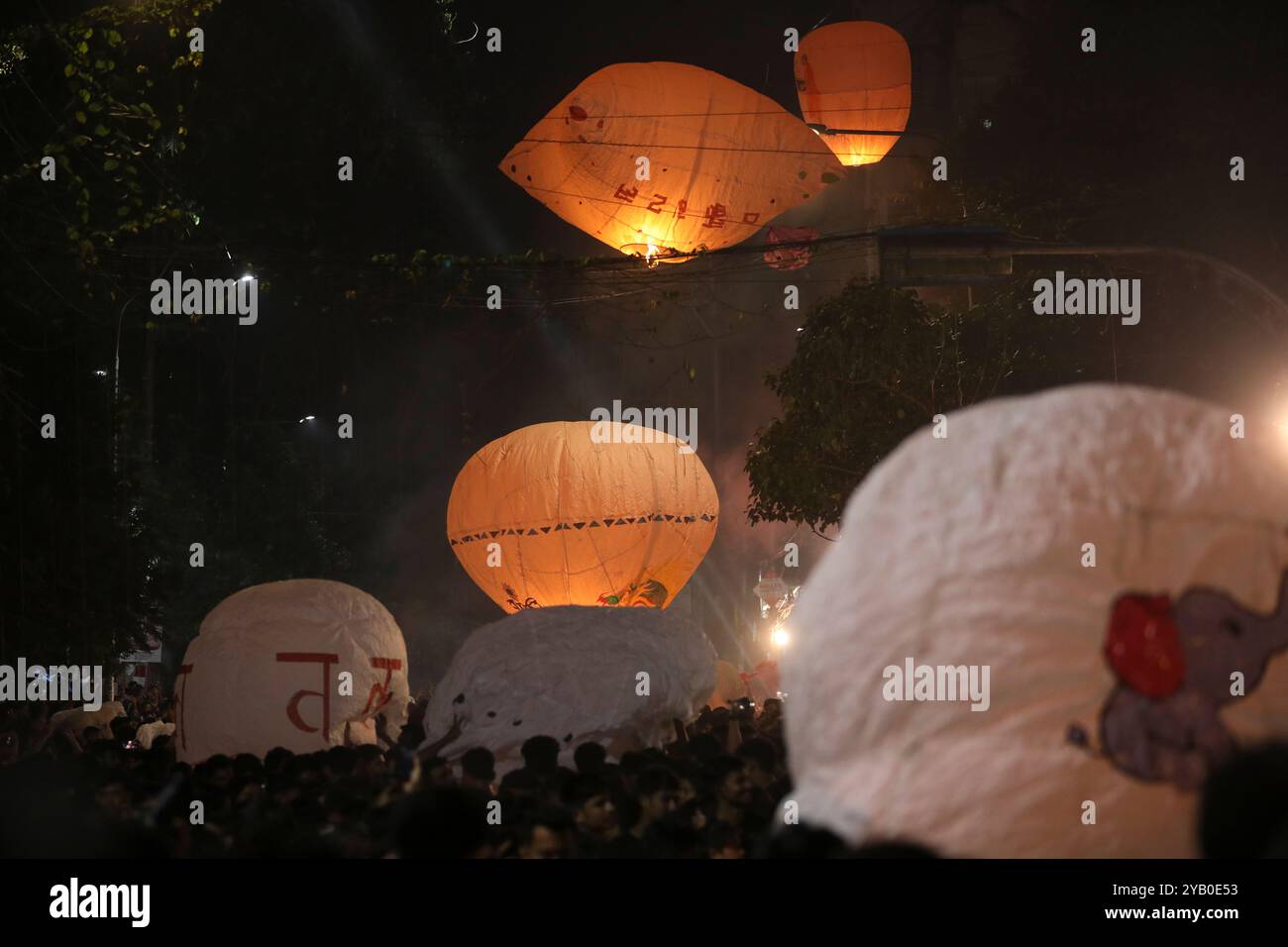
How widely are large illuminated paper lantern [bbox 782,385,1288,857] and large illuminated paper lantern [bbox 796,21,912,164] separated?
12.5 m

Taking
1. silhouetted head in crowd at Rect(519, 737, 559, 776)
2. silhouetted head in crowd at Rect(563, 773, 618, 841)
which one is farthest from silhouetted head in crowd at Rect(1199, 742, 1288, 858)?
silhouetted head in crowd at Rect(519, 737, 559, 776)

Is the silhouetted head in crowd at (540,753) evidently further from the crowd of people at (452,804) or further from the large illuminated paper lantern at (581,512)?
the large illuminated paper lantern at (581,512)

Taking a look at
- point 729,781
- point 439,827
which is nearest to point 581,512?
point 729,781

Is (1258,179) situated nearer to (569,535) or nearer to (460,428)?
(569,535)

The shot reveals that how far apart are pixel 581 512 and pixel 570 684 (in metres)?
5.67

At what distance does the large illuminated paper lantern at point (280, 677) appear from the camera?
32.3ft

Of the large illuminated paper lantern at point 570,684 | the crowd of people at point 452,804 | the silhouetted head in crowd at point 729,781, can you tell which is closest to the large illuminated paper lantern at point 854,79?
the large illuminated paper lantern at point 570,684

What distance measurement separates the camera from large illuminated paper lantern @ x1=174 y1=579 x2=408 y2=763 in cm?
984

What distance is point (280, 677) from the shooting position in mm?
9906

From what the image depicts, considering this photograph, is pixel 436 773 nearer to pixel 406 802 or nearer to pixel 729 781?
pixel 729 781

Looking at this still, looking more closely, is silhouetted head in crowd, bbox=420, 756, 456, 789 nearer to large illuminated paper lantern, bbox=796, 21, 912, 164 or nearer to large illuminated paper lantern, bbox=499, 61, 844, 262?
large illuminated paper lantern, bbox=499, 61, 844, 262

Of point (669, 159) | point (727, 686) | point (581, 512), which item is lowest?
point (727, 686)

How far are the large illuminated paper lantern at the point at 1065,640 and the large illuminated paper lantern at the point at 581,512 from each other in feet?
34.1

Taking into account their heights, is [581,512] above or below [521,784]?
above
